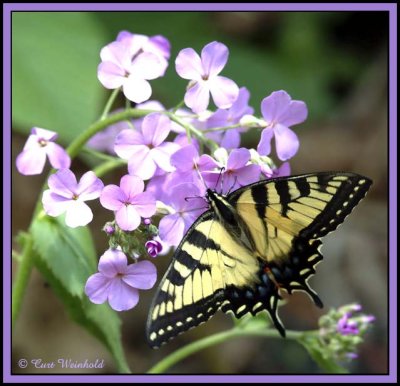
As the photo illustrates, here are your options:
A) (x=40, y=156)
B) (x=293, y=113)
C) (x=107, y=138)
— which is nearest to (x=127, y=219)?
(x=40, y=156)

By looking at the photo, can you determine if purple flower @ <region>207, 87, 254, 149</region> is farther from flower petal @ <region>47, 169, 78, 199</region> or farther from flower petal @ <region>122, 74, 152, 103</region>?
flower petal @ <region>47, 169, 78, 199</region>

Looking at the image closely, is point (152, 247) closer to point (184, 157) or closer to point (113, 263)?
point (113, 263)

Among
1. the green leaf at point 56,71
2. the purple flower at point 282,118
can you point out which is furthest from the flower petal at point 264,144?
the green leaf at point 56,71

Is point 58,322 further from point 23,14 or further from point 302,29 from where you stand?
point 302,29

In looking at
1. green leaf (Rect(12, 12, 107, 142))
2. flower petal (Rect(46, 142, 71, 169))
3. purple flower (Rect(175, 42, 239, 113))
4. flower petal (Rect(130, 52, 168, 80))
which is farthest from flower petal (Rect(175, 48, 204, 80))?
green leaf (Rect(12, 12, 107, 142))

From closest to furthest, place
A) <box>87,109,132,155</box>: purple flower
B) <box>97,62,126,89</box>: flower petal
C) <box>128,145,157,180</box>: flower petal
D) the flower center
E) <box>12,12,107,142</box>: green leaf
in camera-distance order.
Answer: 1. <box>128,145,157,180</box>: flower petal
2. <box>97,62,126,89</box>: flower petal
3. the flower center
4. <box>87,109,132,155</box>: purple flower
5. <box>12,12,107,142</box>: green leaf

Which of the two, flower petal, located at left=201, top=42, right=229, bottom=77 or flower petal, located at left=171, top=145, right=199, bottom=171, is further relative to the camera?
flower petal, located at left=201, top=42, right=229, bottom=77
